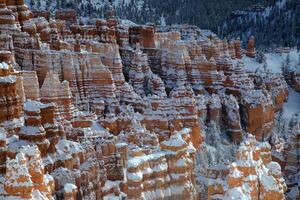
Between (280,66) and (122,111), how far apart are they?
27.9 m

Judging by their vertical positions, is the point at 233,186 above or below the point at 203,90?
above

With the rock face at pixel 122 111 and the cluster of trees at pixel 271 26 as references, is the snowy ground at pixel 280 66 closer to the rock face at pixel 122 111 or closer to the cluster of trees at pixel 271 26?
the rock face at pixel 122 111

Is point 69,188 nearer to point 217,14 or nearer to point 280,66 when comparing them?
point 280,66

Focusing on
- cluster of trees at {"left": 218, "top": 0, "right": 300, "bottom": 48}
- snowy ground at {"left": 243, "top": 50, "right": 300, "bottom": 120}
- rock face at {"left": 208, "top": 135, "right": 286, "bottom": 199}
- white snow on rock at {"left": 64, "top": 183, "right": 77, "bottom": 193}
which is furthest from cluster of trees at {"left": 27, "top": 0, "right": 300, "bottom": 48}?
rock face at {"left": 208, "top": 135, "right": 286, "bottom": 199}

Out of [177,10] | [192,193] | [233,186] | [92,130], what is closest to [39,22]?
[92,130]

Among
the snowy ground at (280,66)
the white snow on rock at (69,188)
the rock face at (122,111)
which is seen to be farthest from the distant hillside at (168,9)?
the white snow on rock at (69,188)

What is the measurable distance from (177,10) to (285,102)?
46.2 meters

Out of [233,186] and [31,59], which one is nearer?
[233,186]

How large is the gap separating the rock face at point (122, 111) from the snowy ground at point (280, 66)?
1135 millimetres

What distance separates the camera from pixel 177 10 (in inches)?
3477

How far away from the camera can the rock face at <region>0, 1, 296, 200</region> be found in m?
14.7

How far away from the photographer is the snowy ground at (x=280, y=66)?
1710 inches

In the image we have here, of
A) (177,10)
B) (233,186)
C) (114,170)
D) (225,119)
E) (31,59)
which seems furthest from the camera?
(177,10)

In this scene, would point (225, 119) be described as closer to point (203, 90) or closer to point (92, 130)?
point (203, 90)
